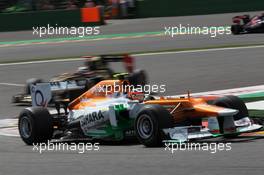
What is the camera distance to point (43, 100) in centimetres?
1246

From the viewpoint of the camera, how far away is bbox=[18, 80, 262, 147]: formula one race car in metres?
10.5

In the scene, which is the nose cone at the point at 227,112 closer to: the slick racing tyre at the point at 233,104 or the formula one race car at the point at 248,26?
the slick racing tyre at the point at 233,104

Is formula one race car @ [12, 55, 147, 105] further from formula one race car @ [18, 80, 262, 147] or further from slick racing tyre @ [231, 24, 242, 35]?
slick racing tyre @ [231, 24, 242, 35]

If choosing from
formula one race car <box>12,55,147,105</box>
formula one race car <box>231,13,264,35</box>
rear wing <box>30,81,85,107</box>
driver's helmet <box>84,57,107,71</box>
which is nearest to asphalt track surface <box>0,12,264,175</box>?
rear wing <box>30,81,85,107</box>

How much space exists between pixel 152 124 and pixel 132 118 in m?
0.90

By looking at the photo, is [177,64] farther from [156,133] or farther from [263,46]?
[156,133]

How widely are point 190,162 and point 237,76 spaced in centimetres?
1221

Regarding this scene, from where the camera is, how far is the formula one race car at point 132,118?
34.4 feet

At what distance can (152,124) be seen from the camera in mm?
10391

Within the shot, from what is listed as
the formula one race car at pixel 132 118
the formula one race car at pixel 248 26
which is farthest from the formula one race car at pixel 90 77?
the formula one race car at pixel 248 26

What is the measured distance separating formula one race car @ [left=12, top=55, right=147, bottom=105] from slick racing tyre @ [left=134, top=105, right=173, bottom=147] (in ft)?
6.71

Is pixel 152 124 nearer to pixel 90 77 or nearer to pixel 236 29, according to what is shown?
pixel 90 77

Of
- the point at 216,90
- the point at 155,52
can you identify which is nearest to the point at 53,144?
the point at 216,90

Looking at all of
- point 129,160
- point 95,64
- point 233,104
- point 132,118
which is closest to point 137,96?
point 132,118
